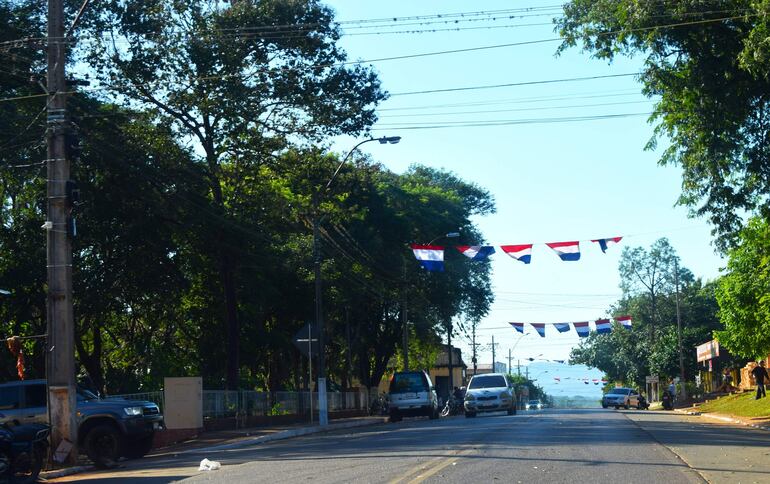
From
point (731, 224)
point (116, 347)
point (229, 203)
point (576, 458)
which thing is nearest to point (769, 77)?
point (731, 224)

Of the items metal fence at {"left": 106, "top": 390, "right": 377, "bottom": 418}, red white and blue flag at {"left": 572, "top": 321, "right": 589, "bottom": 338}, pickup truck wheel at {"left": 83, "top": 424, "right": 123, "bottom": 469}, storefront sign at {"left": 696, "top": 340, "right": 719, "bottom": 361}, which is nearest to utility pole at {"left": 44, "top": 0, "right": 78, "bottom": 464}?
pickup truck wheel at {"left": 83, "top": 424, "right": 123, "bottom": 469}

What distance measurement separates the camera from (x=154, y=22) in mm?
33781

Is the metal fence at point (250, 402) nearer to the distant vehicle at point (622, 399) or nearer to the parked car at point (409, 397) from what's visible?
the parked car at point (409, 397)

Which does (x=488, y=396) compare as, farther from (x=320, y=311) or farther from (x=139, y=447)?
(x=139, y=447)

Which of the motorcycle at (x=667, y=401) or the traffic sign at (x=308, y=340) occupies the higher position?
→ the traffic sign at (x=308, y=340)

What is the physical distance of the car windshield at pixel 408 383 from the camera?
1628 inches

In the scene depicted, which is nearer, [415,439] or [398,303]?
[415,439]

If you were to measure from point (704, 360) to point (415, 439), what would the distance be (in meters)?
51.4

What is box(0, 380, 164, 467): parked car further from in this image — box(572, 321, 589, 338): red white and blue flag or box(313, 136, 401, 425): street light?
box(572, 321, 589, 338): red white and blue flag

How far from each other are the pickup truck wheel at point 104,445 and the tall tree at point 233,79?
15.6 metres

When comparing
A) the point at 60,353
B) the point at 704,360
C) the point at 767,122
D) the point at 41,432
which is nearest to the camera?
the point at 41,432

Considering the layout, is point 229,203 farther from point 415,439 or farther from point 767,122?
point 767,122

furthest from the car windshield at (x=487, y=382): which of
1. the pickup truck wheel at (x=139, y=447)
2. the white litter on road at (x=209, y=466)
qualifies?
the white litter on road at (x=209, y=466)

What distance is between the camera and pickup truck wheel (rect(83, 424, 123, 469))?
62.3 ft
